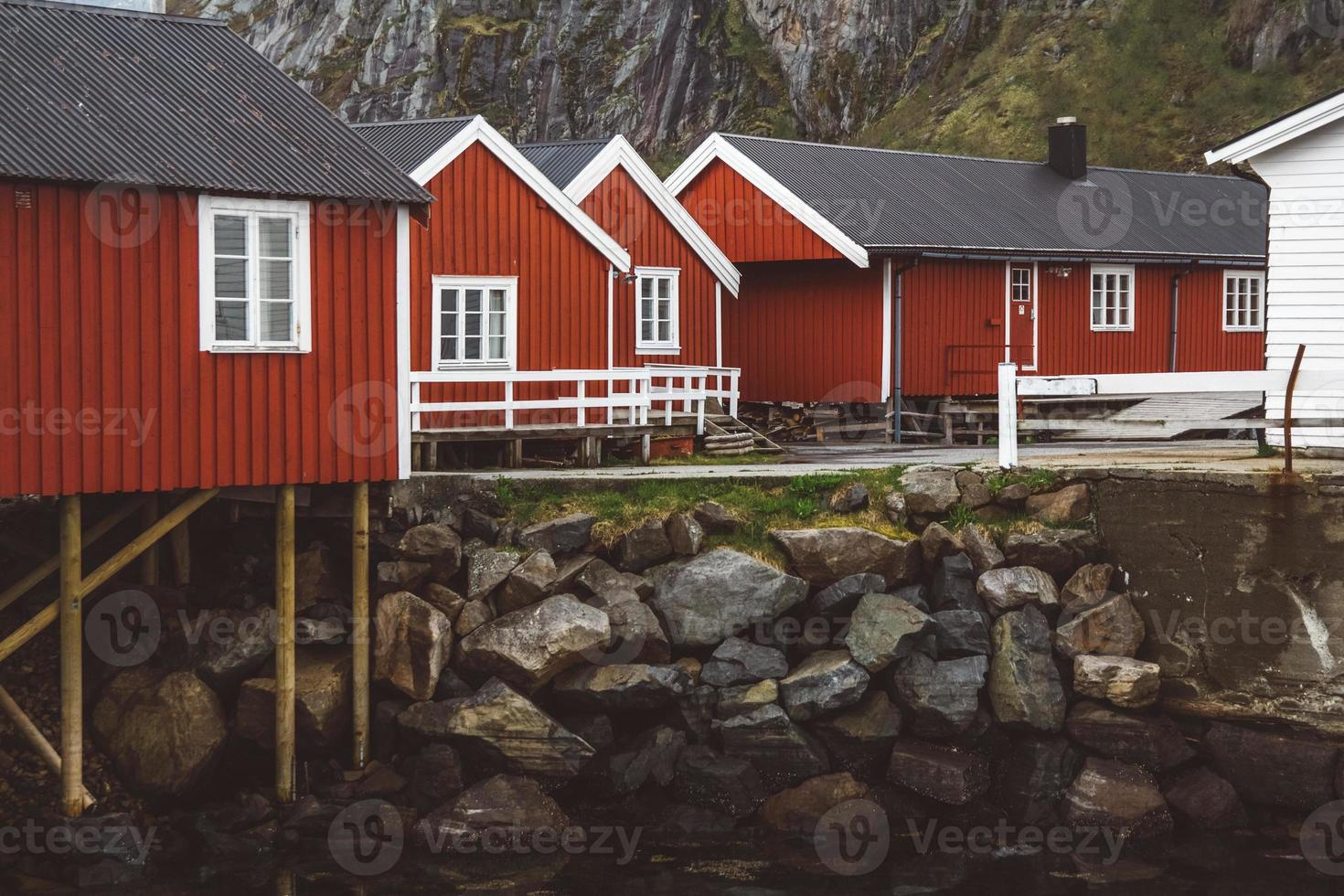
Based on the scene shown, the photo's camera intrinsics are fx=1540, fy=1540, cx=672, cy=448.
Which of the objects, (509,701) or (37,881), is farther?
(509,701)

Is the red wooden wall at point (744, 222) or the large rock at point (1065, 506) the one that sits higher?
the red wooden wall at point (744, 222)

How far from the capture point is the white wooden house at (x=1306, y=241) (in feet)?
59.6

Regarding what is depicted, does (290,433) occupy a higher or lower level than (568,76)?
lower

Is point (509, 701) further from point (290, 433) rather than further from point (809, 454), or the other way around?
point (809, 454)

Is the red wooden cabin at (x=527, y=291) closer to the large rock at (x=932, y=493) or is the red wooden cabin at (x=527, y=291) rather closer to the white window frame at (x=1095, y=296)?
the large rock at (x=932, y=493)

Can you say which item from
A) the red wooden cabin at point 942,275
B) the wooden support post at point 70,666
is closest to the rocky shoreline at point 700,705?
the wooden support post at point 70,666

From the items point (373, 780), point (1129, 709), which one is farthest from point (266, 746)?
point (1129, 709)

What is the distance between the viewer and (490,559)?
52.9ft

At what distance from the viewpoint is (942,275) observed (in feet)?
87.8

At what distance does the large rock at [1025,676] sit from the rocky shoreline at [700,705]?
22mm

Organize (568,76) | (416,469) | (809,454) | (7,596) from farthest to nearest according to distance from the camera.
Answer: (568,76)
(809,454)
(416,469)
(7,596)

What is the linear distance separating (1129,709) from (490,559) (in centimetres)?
668

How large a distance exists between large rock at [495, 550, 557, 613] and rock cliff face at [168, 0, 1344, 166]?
42564 mm

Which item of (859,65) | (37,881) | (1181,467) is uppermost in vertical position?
(859,65)
